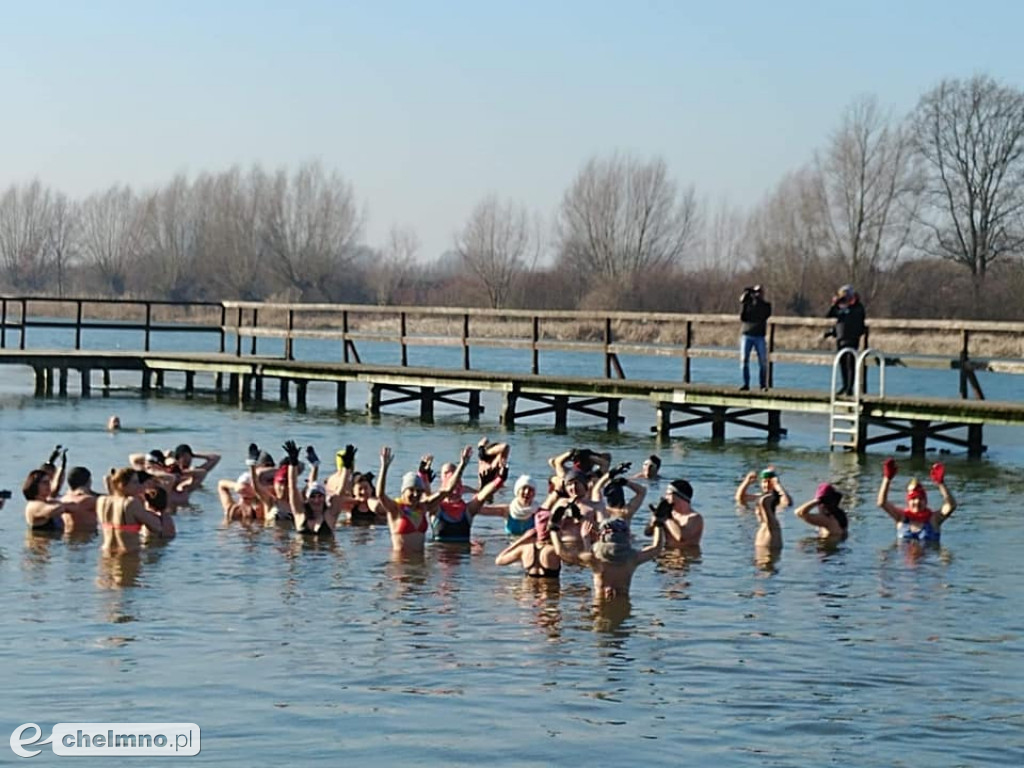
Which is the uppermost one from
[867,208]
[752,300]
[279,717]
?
[867,208]

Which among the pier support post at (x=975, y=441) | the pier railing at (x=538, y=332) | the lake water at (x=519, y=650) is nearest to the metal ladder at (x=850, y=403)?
the pier railing at (x=538, y=332)

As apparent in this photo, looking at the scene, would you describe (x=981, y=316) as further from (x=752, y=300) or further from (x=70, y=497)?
(x=70, y=497)

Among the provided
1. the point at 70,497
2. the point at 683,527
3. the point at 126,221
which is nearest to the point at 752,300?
the point at 683,527

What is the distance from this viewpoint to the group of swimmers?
1664 centimetres

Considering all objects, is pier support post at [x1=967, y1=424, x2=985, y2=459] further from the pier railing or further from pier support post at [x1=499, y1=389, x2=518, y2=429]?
pier support post at [x1=499, y1=389, x2=518, y2=429]

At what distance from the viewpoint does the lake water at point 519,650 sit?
11.5 meters

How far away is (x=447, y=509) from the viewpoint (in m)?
18.9

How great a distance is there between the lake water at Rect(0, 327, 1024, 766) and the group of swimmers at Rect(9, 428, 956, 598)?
0.29m

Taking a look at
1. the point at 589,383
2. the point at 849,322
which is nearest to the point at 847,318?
the point at 849,322

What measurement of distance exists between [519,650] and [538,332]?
2239cm

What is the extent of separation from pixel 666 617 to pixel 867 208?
6427 cm

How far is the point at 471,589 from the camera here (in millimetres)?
16391

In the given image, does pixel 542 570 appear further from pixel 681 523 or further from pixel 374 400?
pixel 374 400

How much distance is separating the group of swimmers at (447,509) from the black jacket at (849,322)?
7.86 metres
